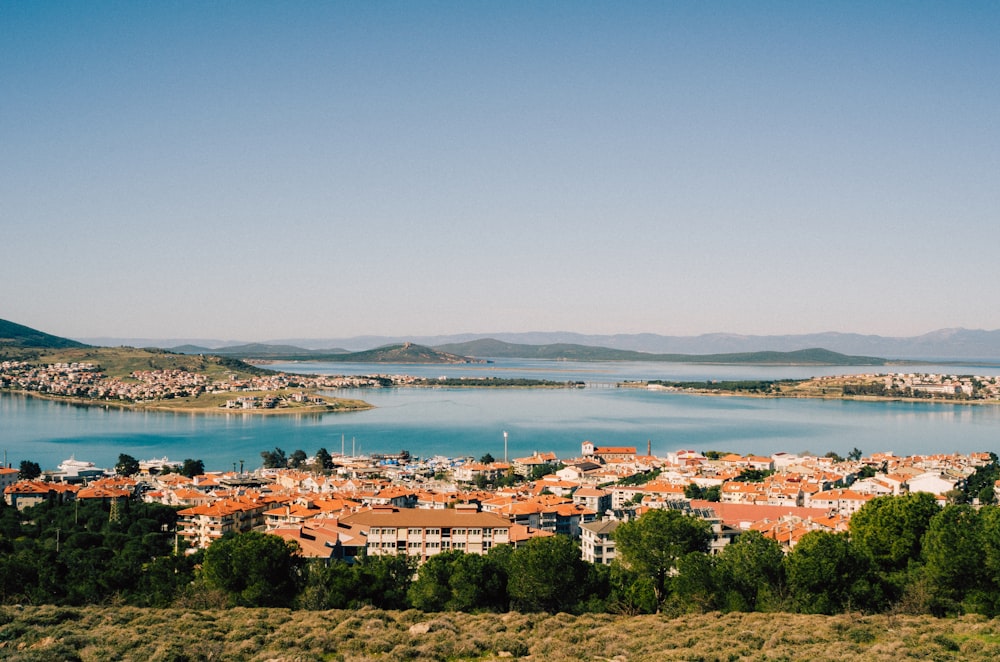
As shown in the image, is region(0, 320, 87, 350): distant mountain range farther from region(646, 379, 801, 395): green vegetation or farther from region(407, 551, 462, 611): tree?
region(407, 551, 462, 611): tree

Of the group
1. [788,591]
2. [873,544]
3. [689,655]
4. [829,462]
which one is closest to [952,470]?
[829,462]

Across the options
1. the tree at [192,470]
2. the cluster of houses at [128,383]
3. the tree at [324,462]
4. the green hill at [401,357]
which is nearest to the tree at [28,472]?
the tree at [192,470]

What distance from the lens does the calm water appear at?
3753cm

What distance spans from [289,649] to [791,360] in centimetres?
15738

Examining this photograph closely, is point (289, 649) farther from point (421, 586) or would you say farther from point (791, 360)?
point (791, 360)

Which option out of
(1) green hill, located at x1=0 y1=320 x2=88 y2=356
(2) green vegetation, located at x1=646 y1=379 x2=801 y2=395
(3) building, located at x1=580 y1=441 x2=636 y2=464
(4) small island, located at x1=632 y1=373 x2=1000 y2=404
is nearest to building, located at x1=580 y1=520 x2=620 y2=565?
(3) building, located at x1=580 y1=441 x2=636 y2=464

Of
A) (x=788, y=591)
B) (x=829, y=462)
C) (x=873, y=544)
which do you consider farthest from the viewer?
(x=829, y=462)

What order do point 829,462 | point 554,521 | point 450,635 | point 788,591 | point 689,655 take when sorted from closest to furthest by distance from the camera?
point 689,655 → point 450,635 → point 788,591 → point 554,521 → point 829,462

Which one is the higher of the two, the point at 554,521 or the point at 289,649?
the point at 289,649

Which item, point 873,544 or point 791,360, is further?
point 791,360

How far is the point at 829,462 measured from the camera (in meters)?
29.2

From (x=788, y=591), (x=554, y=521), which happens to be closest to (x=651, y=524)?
(x=788, y=591)

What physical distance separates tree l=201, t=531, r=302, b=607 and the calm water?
22850mm

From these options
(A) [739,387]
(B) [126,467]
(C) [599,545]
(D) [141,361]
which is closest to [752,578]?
(C) [599,545]
